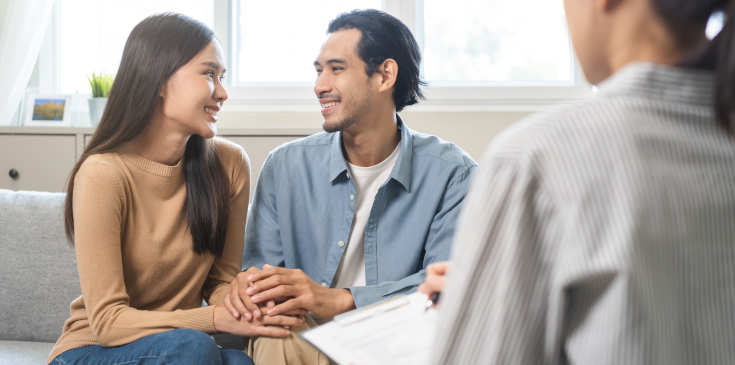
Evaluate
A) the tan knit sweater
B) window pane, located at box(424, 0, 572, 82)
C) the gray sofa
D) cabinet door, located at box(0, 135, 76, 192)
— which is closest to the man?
the tan knit sweater

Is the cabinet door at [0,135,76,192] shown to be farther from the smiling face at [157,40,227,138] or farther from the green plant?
the smiling face at [157,40,227,138]

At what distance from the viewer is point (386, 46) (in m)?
1.75

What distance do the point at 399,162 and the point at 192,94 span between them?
573mm

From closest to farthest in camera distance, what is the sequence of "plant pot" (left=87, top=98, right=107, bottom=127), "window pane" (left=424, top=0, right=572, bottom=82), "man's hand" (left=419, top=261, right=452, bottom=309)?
"man's hand" (left=419, top=261, right=452, bottom=309) < "plant pot" (left=87, top=98, right=107, bottom=127) < "window pane" (left=424, top=0, right=572, bottom=82)

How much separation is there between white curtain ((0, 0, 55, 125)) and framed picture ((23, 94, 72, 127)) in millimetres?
146

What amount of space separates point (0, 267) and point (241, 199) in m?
0.74

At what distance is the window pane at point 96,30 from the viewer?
2904 mm

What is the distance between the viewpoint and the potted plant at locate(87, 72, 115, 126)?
8.48ft

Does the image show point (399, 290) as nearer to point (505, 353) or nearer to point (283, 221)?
point (283, 221)

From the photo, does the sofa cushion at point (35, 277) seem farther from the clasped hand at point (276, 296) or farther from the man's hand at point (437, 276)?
the man's hand at point (437, 276)

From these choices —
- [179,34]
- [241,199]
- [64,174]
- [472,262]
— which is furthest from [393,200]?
[64,174]

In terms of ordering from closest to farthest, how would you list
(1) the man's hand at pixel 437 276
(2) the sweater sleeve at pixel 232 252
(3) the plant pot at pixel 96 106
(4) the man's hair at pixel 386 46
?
(1) the man's hand at pixel 437 276 < (2) the sweater sleeve at pixel 232 252 < (4) the man's hair at pixel 386 46 < (3) the plant pot at pixel 96 106

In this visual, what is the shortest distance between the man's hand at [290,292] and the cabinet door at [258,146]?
112 cm

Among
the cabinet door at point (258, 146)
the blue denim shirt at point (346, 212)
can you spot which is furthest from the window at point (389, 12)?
the blue denim shirt at point (346, 212)
